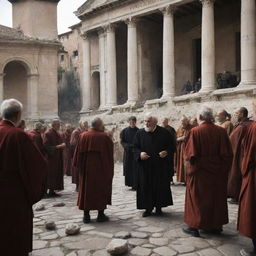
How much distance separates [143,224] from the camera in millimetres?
6789

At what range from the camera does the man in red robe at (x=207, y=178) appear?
5891 millimetres

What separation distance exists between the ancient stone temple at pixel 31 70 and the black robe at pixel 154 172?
20287mm

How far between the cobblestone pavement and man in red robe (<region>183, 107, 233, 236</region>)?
289mm

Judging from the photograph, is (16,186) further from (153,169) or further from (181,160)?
(181,160)

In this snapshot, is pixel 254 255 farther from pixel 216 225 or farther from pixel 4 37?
pixel 4 37

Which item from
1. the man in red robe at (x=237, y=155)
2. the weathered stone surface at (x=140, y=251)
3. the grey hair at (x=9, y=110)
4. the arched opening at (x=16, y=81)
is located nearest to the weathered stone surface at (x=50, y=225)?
A: the weathered stone surface at (x=140, y=251)

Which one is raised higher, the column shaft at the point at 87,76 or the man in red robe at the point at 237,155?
the column shaft at the point at 87,76

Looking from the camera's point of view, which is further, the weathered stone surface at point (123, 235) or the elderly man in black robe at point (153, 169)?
the elderly man in black robe at point (153, 169)

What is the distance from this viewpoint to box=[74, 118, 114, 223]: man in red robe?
707 cm

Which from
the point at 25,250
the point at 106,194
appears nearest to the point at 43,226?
the point at 106,194

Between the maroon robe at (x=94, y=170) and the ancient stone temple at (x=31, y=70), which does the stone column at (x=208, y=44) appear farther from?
the maroon robe at (x=94, y=170)

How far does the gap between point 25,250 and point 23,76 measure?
2510 centimetres

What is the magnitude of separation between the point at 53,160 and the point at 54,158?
62mm

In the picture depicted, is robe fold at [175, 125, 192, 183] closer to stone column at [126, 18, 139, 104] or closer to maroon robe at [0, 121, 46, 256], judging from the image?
maroon robe at [0, 121, 46, 256]
